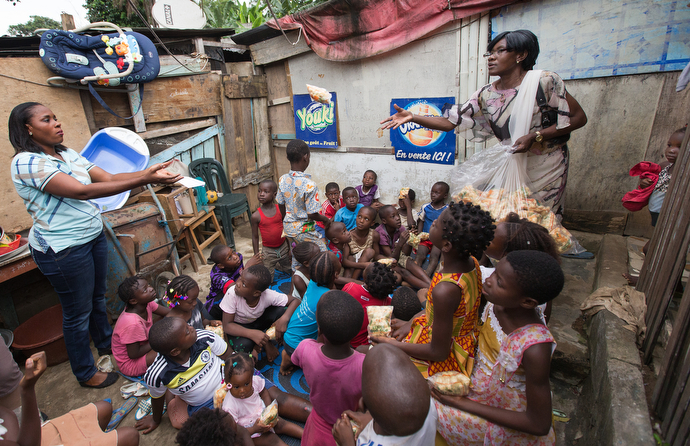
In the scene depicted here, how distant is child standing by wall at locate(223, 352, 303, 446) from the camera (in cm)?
186

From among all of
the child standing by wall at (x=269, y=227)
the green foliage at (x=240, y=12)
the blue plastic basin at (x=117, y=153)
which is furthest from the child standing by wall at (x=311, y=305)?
the green foliage at (x=240, y=12)

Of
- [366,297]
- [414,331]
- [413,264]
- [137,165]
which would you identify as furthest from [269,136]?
[414,331]

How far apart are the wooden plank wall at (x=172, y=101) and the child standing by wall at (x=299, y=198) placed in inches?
106

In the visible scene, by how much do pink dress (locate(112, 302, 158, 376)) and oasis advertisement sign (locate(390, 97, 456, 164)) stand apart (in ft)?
12.0

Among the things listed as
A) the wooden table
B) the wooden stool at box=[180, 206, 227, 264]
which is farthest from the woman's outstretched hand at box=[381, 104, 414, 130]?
the wooden table

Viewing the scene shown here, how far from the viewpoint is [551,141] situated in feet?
8.34

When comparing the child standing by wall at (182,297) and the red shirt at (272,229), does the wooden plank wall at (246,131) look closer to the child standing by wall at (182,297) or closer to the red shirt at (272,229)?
the red shirt at (272,229)

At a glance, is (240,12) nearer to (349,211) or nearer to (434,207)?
(349,211)

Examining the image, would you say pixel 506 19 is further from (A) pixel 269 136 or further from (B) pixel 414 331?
(A) pixel 269 136

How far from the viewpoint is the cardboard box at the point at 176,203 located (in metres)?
4.35

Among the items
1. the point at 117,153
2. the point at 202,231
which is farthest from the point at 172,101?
the point at 202,231

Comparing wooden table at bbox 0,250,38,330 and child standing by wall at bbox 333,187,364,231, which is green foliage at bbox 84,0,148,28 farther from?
child standing by wall at bbox 333,187,364,231

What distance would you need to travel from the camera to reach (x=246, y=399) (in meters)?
1.95

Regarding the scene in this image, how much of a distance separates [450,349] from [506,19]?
11.9 feet
